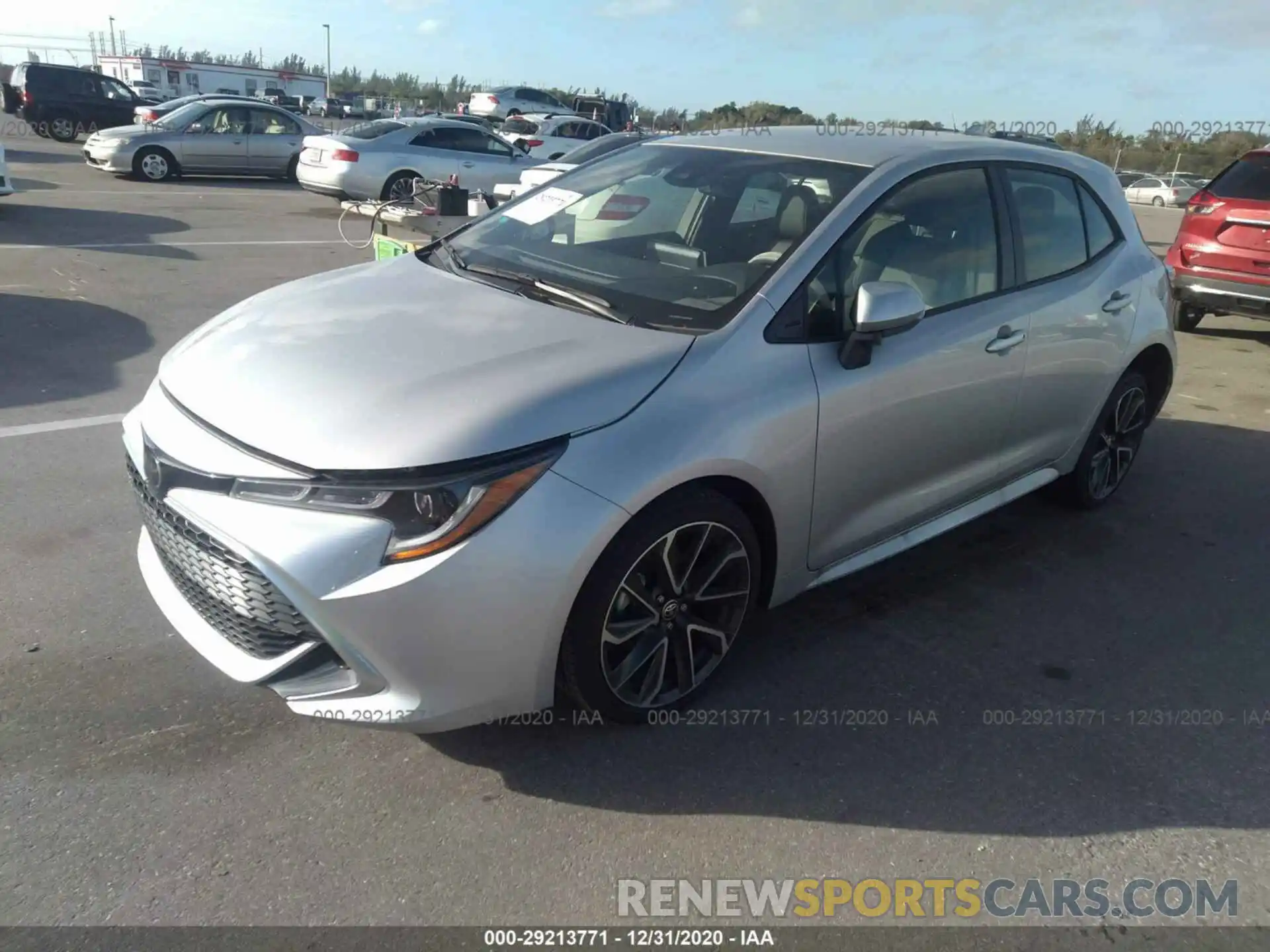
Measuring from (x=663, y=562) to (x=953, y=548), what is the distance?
2196 millimetres

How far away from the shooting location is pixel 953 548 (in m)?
4.65

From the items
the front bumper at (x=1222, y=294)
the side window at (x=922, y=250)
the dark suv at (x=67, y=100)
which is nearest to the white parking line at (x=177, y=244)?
the front bumper at (x=1222, y=294)

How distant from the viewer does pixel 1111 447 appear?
5.06 metres

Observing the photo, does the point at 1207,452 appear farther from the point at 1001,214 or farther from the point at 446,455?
the point at 446,455

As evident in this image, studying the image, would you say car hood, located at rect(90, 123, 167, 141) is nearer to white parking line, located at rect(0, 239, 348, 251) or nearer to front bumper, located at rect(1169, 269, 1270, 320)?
white parking line, located at rect(0, 239, 348, 251)

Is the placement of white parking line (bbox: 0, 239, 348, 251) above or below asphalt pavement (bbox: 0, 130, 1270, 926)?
above

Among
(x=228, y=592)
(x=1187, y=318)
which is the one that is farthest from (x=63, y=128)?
(x=228, y=592)

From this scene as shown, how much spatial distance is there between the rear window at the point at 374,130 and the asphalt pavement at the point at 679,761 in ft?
38.4

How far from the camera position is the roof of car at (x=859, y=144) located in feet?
12.5

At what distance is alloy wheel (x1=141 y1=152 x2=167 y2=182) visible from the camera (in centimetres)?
1695

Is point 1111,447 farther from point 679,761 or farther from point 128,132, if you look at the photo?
point 128,132

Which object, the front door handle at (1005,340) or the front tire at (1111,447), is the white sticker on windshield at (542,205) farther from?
the front tire at (1111,447)

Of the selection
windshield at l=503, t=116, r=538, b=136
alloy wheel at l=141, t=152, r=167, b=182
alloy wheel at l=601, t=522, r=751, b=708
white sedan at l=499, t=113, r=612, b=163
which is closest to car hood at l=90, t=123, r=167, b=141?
alloy wheel at l=141, t=152, r=167, b=182

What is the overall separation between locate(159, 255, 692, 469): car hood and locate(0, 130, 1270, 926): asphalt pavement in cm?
98
